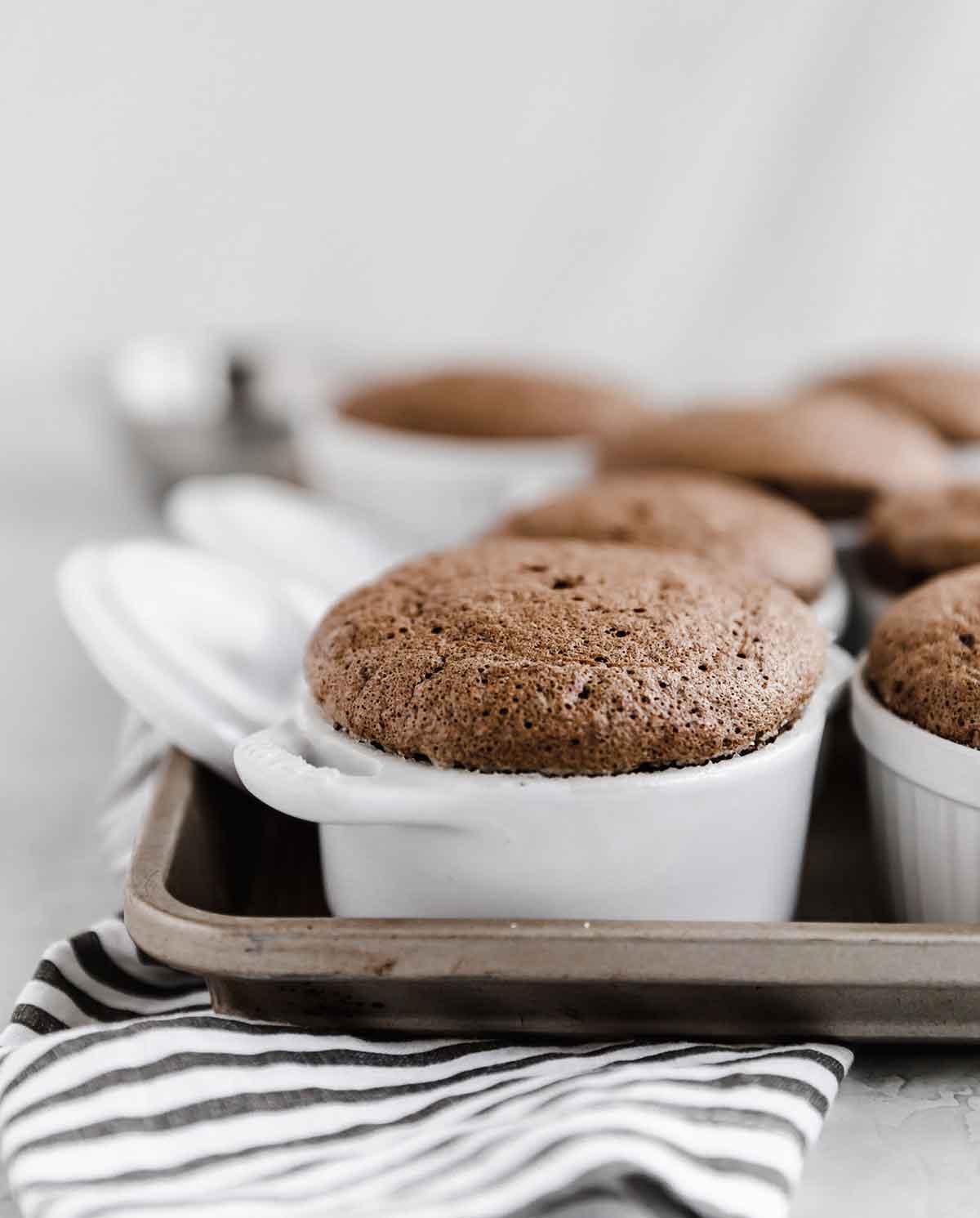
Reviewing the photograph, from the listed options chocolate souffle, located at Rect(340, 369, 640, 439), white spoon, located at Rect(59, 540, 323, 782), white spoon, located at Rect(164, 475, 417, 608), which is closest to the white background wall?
chocolate souffle, located at Rect(340, 369, 640, 439)

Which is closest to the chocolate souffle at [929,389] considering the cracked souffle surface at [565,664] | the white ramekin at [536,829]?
the cracked souffle surface at [565,664]

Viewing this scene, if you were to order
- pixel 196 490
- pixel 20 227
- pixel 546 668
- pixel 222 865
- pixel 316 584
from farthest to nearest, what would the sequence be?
pixel 20 227, pixel 196 490, pixel 316 584, pixel 222 865, pixel 546 668

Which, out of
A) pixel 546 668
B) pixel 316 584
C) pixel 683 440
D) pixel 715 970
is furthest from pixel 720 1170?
pixel 683 440

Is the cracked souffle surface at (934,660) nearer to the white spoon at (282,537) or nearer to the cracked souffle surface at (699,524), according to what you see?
the cracked souffle surface at (699,524)

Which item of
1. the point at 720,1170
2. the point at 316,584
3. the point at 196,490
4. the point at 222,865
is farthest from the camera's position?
the point at 196,490

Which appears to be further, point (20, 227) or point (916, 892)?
point (20, 227)

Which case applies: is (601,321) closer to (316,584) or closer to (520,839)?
(316,584)
